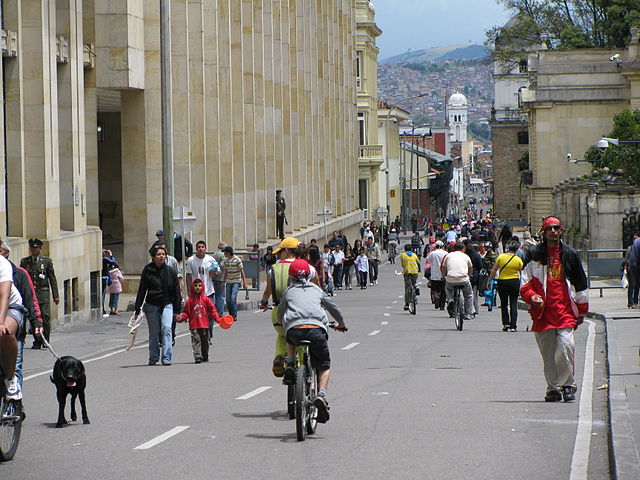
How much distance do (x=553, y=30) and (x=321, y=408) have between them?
3347 inches

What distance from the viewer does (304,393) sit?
11758 mm

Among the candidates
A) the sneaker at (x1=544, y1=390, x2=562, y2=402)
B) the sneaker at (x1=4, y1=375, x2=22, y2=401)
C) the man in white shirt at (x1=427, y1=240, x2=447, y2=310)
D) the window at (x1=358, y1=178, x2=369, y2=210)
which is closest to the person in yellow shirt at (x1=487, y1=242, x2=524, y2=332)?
the man in white shirt at (x1=427, y1=240, x2=447, y2=310)

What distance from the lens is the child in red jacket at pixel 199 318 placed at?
19594 mm

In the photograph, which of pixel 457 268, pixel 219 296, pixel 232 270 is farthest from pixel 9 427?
pixel 232 270

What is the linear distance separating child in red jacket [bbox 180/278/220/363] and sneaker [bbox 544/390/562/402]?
20.8ft

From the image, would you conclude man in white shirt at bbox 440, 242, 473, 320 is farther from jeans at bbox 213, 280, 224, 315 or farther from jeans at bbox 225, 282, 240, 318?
jeans at bbox 225, 282, 240, 318

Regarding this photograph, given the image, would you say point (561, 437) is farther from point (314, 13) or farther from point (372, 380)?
point (314, 13)

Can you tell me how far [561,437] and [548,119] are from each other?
227 ft

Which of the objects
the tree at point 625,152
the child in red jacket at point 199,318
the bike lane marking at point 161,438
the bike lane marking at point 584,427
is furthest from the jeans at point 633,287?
the tree at point 625,152

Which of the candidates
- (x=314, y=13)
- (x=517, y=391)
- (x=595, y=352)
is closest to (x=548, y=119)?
(x=314, y=13)

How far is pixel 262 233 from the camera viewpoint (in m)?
50.8

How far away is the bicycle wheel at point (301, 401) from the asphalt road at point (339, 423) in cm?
11

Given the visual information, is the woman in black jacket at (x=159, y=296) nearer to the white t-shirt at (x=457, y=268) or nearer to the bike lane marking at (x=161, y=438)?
the bike lane marking at (x=161, y=438)

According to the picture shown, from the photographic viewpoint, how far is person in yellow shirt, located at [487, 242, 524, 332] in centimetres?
2538
